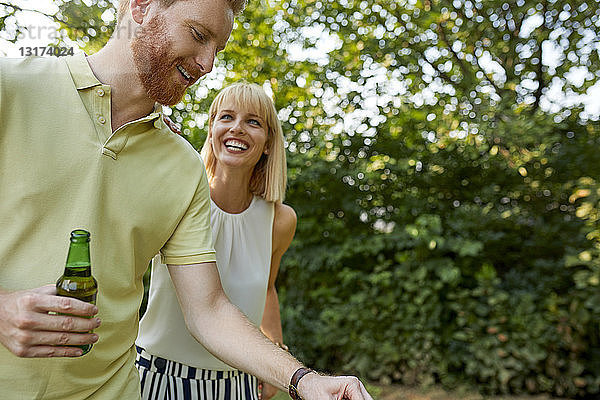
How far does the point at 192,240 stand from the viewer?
171cm

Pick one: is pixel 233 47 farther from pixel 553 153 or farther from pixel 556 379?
pixel 556 379

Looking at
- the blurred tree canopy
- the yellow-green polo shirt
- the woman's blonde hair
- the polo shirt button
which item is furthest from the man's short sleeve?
the blurred tree canopy

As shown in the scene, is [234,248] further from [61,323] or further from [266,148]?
[61,323]

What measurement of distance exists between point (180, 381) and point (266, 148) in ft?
3.69

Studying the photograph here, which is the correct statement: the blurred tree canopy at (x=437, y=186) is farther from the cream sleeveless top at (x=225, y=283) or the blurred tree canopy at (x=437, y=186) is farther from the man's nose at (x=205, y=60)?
the man's nose at (x=205, y=60)

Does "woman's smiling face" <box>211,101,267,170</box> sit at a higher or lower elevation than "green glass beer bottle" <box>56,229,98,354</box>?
higher

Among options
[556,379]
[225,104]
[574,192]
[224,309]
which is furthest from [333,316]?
[224,309]

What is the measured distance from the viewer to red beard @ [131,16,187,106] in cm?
157

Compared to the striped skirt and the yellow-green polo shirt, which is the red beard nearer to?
the yellow-green polo shirt

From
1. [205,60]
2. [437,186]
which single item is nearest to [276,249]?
[205,60]

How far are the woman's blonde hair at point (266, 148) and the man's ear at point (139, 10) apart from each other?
1014mm

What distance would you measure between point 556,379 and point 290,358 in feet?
14.8

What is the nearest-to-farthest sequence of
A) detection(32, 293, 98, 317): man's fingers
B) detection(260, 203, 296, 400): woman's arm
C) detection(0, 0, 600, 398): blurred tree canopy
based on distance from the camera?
detection(32, 293, 98, 317): man's fingers → detection(260, 203, 296, 400): woman's arm → detection(0, 0, 600, 398): blurred tree canopy

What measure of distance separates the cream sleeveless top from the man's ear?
1.00 metres
